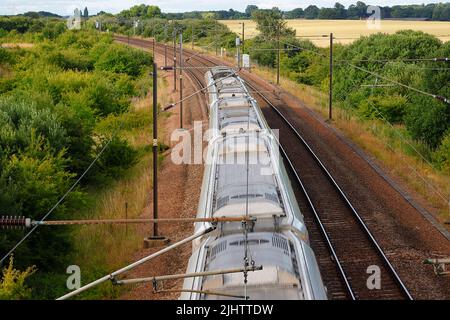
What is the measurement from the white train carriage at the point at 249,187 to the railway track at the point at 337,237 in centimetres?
292

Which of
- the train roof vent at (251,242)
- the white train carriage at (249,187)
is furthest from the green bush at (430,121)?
the train roof vent at (251,242)

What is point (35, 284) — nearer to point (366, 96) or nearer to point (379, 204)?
point (379, 204)

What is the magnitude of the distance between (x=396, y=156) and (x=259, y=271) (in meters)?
21.7

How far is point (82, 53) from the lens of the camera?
245 feet

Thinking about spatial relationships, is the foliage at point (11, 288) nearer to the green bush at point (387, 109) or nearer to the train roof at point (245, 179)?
the train roof at point (245, 179)

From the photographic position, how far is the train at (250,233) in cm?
1018

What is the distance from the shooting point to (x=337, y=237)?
67.1ft

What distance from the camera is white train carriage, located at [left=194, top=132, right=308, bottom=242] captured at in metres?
13.3

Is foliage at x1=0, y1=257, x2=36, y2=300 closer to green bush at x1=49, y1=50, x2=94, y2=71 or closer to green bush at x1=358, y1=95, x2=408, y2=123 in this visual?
green bush at x1=358, y1=95, x2=408, y2=123

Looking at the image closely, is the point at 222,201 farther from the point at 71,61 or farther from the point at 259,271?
the point at 71,61

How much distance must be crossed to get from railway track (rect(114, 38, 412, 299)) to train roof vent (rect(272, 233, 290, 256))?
465 cm

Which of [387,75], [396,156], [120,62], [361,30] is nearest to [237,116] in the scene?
[396,156]
